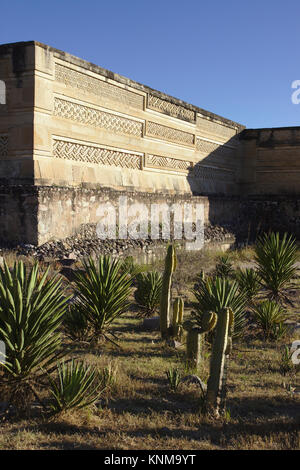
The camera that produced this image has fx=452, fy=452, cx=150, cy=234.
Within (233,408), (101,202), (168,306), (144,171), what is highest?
(144,171)

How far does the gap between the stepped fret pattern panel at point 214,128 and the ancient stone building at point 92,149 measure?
4 centimetres

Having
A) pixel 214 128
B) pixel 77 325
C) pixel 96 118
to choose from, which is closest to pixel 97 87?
pixel 96 118

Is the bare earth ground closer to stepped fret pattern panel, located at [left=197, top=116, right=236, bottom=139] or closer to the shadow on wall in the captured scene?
the shadow on wall

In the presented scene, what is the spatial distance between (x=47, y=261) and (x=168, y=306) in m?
3.38

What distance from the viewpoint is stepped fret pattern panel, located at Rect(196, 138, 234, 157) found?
53.3 feet

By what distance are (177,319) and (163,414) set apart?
6.41 feet

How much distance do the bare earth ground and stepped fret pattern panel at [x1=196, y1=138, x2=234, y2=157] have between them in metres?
11.9

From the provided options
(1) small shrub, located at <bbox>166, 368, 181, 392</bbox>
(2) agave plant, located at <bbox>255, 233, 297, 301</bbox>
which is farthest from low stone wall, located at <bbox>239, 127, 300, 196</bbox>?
(1) small shrub, located at <bbox>166, 368, 181, 392</bbox>

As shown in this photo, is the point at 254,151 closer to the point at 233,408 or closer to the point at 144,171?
the point at 144,171

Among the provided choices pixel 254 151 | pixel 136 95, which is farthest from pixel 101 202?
pixel 254 151

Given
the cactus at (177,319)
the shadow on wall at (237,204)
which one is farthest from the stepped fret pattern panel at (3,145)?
the shadow on wall at (237,204)

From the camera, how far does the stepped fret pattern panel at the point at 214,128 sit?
16.2 meters

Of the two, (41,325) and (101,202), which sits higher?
(101,202)
